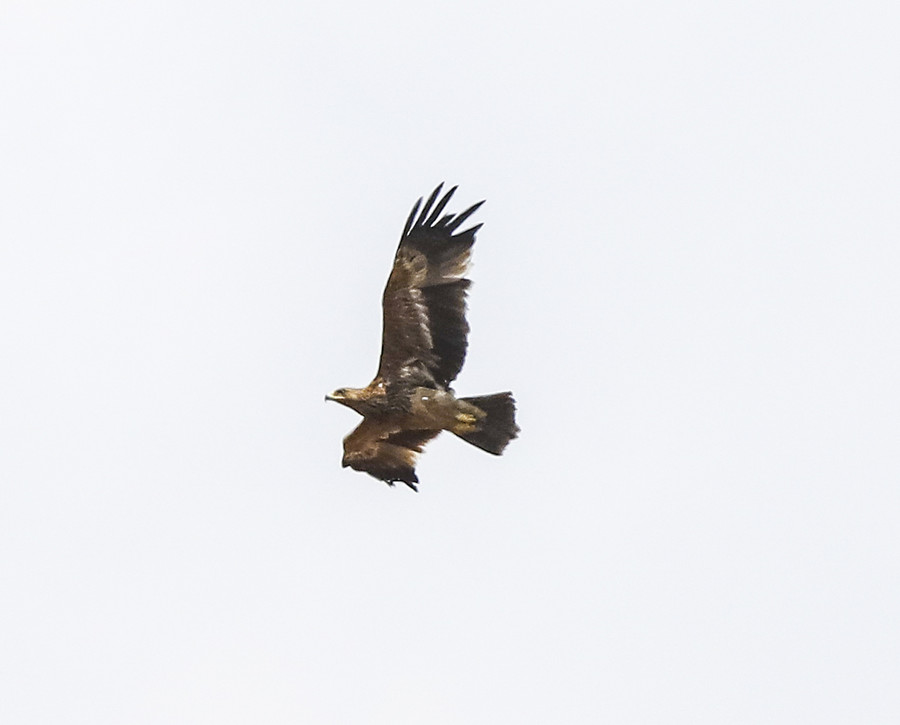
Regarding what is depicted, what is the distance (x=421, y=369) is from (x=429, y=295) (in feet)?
2.44

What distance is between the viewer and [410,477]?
24.0m

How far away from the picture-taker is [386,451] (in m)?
24.1

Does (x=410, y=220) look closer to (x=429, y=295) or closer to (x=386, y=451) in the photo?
(x=429, y=295)

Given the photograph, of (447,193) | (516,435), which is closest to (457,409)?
(516,435)

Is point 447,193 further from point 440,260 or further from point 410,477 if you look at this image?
point 410,477

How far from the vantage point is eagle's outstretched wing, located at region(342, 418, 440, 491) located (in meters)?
24.0

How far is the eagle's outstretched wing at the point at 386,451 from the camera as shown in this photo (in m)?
24.0

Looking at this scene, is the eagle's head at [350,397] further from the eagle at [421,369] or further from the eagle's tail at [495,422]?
the eagle's tail at [495,422]

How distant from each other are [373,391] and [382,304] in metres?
0.87

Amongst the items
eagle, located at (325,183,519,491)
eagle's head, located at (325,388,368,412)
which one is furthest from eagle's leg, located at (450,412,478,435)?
eagle's head, located at (325,388,368,412)

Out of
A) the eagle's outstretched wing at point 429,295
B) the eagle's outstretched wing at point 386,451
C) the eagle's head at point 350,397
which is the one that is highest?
the eagle's outstretched wing at point 429,295

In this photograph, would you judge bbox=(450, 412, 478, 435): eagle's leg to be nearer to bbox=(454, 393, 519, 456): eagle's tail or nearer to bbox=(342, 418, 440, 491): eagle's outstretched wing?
bbox=(454, 393, 519, 456): eagle's tail

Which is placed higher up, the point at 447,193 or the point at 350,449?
the point at 447,193

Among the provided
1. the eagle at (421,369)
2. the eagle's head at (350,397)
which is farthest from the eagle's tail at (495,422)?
the eagle's head at (350,397)
